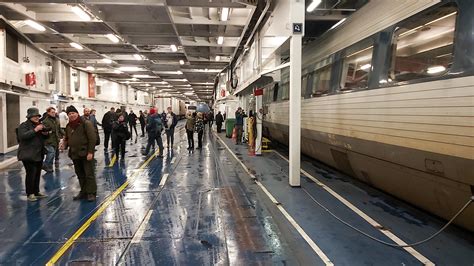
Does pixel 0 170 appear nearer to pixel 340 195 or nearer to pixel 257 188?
pixel 257 188

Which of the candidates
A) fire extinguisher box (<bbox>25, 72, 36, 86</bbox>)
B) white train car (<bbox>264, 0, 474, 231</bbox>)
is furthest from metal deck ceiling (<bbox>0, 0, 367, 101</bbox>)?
white train car (<bbox>264, 0, 474, 231</bbox>)

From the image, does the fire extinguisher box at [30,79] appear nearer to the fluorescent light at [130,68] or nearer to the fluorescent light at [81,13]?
the fluorescent light at [81,13]

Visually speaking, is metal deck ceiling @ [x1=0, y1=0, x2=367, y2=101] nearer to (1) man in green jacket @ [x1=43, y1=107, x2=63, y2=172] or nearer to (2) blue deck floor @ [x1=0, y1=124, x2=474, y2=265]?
(1) man in green jacket @ [x1=43, y1=107, x2=63, y2=172]

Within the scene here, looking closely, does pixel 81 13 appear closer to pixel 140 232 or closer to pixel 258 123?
pixel 258 123

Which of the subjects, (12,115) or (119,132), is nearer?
(119,132)

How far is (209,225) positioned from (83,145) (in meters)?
3.01

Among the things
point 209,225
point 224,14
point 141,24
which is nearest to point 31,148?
point 209,225

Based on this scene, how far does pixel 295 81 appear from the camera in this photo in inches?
301

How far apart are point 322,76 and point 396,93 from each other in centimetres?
384

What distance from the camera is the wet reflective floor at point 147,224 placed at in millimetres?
4246

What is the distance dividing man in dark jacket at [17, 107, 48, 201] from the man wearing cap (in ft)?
1.60

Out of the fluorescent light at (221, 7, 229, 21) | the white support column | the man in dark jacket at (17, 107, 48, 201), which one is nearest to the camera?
the man in dark jacket at (17, 107, 48, 201)

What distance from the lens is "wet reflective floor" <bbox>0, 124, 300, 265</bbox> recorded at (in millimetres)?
4246

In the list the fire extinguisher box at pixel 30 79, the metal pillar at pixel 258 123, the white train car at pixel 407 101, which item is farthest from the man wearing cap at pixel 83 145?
the fire extinguisher box at pixel 30 79
